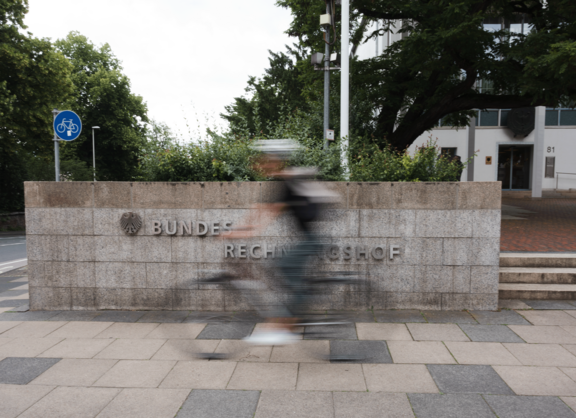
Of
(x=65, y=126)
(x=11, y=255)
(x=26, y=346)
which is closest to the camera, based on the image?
(x=26, y=346)

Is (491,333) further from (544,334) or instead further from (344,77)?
(344,77)

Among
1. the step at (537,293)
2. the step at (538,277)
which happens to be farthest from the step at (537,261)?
the step at (537,293)

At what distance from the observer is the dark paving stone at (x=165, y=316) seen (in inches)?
213

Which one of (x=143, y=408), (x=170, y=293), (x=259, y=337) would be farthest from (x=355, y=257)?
(x=143, y=408)

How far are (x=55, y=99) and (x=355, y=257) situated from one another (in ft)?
72.6

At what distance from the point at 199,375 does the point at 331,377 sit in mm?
1180

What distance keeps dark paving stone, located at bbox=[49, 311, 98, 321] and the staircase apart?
560cm

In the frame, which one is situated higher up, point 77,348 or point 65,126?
point 65,126

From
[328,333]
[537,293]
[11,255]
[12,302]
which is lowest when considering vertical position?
[11,255]

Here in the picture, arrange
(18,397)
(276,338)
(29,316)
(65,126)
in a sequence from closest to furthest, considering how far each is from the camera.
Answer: (18,397) < (276,338) < (29,316) < (65,126)

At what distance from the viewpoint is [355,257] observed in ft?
18.6

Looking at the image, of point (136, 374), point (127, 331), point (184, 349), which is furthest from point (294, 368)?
point (127, 331)

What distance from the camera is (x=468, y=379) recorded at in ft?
12.3

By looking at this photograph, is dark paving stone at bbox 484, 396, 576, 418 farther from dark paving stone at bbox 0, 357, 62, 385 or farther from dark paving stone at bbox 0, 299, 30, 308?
dark paving stone at bbox 0, 299, 30, 308
